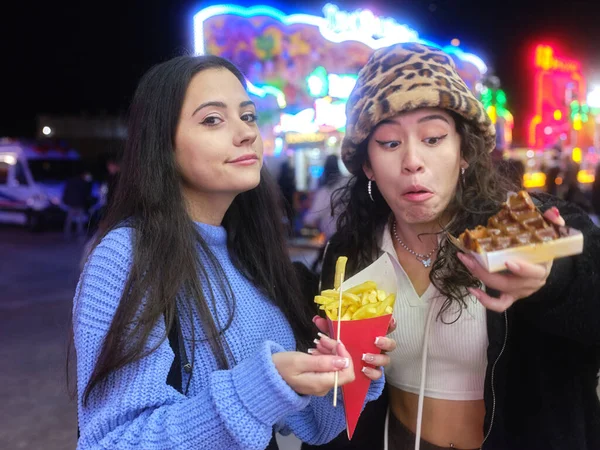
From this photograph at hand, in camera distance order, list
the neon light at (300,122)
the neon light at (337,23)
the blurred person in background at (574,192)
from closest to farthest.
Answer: the blurred person in background at (574,192) → the neon light at (337,23) → the neon light at (300,122)

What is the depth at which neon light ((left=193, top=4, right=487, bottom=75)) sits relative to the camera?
11.0 metres

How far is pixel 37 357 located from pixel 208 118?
4.86m

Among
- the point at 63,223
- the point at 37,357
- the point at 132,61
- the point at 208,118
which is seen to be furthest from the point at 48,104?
the point at 208,118

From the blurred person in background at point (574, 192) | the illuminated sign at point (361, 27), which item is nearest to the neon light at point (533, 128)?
the illuminated sign at point (361, 27)

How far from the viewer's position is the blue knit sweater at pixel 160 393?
1.31 m

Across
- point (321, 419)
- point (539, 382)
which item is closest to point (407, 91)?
point (539, 382)

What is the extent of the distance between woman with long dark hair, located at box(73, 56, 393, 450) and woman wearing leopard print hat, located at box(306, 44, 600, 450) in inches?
14.1

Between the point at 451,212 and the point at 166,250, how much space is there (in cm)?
117

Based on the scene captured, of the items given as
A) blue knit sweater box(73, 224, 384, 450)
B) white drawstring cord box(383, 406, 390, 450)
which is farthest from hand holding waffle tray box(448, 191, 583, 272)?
white drawstring cord box(383, 406, 390, 450)

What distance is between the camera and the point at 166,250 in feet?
5.24

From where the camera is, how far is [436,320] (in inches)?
76.2

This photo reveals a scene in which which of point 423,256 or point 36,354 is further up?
point 423,256

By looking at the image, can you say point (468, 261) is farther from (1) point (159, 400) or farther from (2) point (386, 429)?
(2) point (386, 429)

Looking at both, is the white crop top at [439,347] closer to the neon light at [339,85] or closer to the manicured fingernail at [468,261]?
the manicured fingernail at [468,261]
